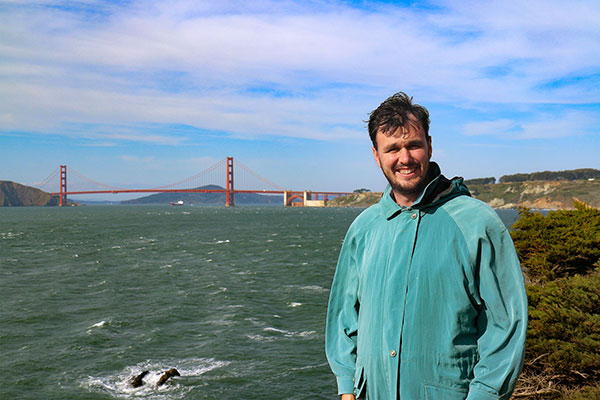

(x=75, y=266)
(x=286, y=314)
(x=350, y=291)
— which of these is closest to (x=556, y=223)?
(x=286, y=314)

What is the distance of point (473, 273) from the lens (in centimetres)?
226

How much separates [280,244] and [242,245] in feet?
12.0

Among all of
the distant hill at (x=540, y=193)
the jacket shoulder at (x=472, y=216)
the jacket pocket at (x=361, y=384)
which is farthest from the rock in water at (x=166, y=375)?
the distant hill at (x=540, y=193)

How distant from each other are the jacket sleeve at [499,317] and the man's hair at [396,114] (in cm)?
62

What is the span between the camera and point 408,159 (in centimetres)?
243

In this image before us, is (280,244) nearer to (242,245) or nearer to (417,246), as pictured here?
(242,245)

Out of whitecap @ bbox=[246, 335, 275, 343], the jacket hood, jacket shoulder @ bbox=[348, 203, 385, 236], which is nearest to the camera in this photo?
the jacket hood

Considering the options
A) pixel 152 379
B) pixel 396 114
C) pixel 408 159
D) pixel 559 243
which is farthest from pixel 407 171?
pixel 152 379

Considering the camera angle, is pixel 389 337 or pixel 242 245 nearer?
pixel 389 337

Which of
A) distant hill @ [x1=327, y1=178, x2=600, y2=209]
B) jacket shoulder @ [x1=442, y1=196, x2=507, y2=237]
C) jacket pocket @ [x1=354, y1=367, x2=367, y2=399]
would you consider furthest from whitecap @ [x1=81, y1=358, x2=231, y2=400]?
distant hill @ [x1=327, y1=178, x2=600, y2=209]

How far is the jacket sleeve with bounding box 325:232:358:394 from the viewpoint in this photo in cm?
264

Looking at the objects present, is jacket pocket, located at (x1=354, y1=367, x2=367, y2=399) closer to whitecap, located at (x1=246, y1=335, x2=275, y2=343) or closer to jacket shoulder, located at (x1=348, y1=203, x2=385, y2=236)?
jacket shoulder, located at (x1=348, y1=203, x2=385, y2=236)

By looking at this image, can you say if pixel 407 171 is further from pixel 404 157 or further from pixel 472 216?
pixel 472 216

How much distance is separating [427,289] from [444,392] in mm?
441
